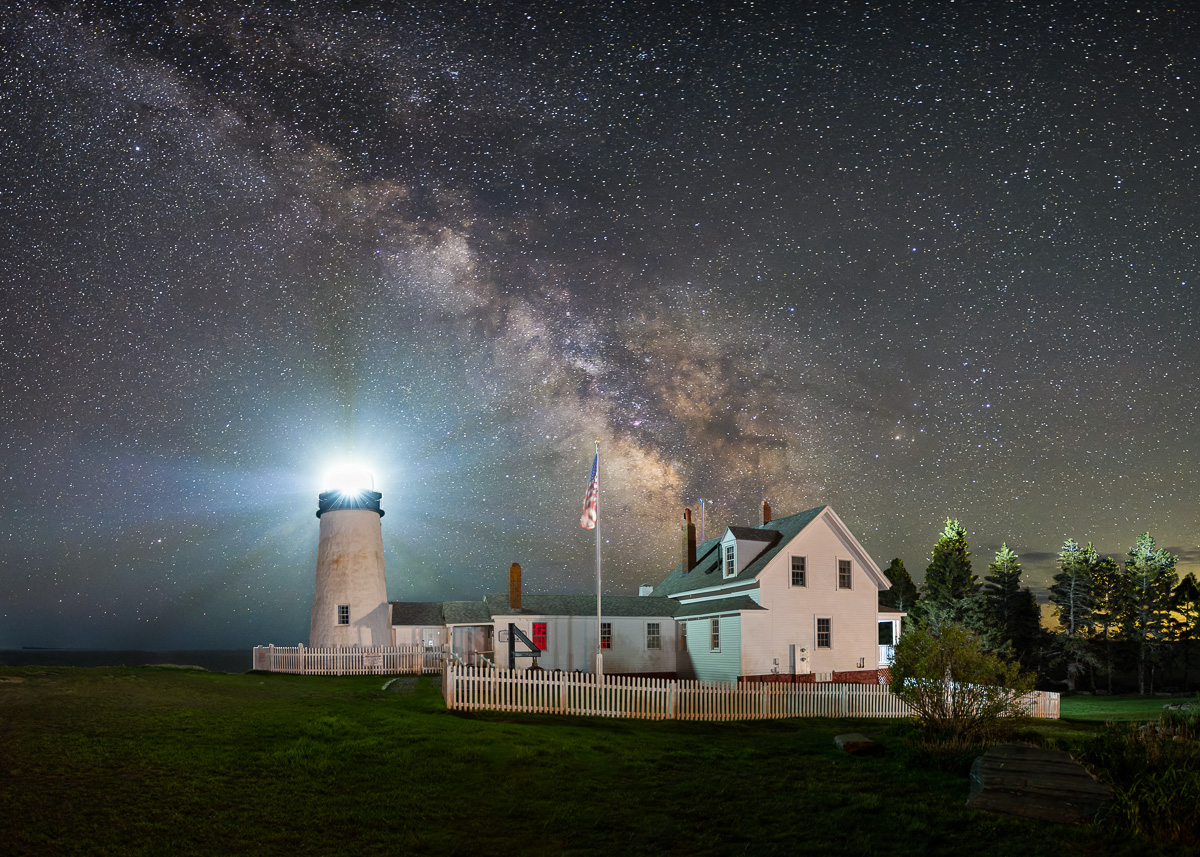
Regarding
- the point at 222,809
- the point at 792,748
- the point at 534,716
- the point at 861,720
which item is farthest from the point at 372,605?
the point at 222,809

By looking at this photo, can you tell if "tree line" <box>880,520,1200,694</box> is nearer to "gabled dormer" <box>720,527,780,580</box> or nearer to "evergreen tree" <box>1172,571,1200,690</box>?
"evergreen tree" <box>1172,571,1200,690</box>

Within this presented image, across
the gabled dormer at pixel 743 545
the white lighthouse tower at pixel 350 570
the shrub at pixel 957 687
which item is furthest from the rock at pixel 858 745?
the white lighthouse tower at pixel 350 570

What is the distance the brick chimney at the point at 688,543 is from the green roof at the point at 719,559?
35 centimetres

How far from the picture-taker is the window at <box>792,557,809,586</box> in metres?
35.0

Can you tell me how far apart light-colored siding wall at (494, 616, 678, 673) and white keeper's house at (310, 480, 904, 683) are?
0.16 feet

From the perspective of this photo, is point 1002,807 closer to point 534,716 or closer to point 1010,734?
point 1010,734

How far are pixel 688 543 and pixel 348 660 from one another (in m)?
18.7

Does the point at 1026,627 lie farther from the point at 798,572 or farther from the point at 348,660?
the point at 348,660

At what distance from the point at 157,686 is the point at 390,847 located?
53.6ft

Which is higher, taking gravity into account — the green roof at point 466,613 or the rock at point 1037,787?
the rock at point 1037,787

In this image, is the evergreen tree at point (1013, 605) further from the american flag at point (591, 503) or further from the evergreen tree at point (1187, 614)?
the american flag at point (591, 503)

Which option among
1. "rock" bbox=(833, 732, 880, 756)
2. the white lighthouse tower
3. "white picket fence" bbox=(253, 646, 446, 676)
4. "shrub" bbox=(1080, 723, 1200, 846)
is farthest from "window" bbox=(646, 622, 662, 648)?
"shrub" bbox=(1080, 723, 1200, 846)

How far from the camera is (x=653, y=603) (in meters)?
41.2

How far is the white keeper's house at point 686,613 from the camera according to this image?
34.4 metres
